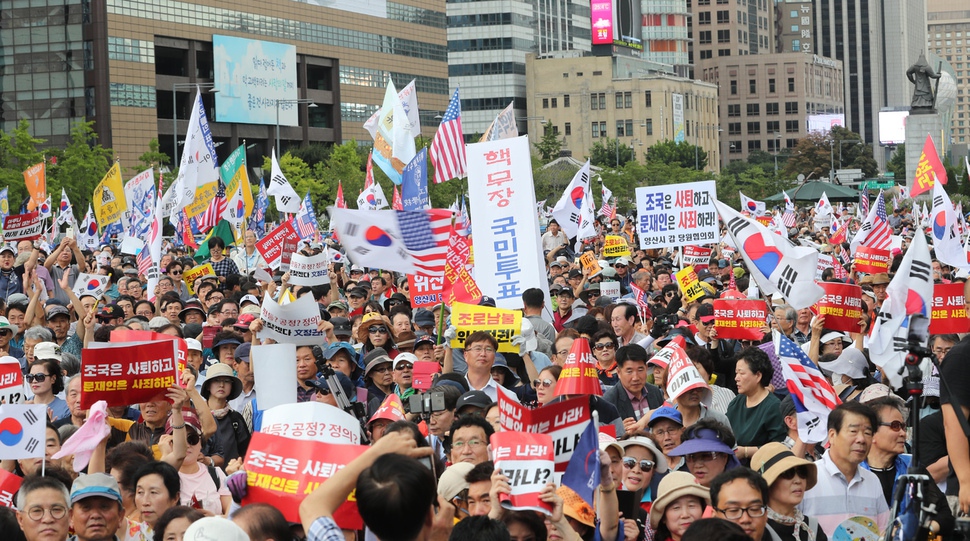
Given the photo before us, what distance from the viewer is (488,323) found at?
9930 mm

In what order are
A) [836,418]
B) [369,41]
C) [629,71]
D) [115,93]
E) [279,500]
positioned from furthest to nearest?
[629,71]
[369,41]
[115,93]
[836,418]
[279,500]

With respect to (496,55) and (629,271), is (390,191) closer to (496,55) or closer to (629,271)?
(629,271)

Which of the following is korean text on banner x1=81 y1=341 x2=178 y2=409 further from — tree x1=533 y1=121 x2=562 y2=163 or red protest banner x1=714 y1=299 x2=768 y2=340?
tree x1=533 y1=121 x2=562 y2=163

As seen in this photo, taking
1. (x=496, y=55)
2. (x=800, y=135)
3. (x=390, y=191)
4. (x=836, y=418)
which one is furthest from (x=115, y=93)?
(x=800, y=135)

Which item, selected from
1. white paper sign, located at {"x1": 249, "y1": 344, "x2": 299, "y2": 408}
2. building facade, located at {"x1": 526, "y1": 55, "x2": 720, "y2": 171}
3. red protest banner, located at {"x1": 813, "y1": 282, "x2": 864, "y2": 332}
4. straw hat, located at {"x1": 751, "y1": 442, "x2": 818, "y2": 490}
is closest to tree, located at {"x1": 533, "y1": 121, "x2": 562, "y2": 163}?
building facade, located at {"x1": 526, "y1": 55, "x2": 720, "y2": 171}

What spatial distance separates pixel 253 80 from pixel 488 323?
73864mm

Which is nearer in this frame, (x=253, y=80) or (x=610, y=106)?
(x=253, y=80)

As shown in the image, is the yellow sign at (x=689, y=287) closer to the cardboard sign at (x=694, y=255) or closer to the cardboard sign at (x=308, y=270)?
the cardboard sign at (x=308, y=270)

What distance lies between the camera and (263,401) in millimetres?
7789

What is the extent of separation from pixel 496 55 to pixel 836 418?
119m

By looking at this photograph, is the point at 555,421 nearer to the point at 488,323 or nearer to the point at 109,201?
the point at 488,323

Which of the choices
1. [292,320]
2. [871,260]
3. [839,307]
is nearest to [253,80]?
[871,260]

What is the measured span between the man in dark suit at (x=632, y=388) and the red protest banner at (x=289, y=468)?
12.0 ft

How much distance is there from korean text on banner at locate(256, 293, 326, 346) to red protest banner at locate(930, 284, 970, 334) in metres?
4.54
